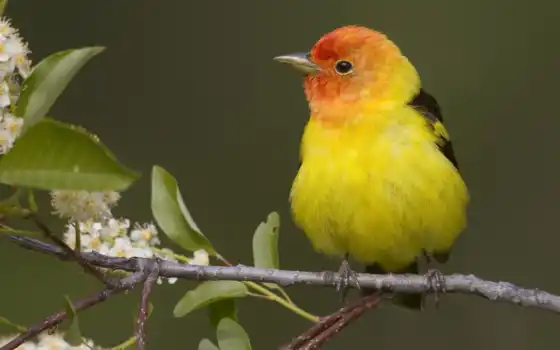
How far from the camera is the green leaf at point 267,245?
1315 millimetres

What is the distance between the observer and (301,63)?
1634 millimetres

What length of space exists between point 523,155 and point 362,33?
1.62 m

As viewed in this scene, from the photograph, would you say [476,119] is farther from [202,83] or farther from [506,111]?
[202,83]

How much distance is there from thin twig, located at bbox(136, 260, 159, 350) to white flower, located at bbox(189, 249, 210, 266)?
16 centimetres

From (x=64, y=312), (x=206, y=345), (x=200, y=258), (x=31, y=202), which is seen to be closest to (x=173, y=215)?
(x=200, y=258)

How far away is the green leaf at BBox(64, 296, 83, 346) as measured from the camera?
888 millimetres

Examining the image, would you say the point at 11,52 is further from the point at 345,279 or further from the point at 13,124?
the point at 345,279

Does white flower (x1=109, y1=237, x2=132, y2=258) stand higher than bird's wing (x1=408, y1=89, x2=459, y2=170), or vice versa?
bird's wing (x1=408, y1=89, x2=459, y2=170)

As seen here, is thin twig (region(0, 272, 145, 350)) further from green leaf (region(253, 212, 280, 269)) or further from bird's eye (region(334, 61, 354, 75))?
bird's eye (region(334, 61, 354, 75))

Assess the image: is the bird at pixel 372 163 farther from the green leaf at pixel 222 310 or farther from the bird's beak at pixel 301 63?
the green leaf at pixel 222 310

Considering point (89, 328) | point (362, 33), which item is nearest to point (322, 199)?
point (362, 33)

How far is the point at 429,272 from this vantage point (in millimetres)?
1438

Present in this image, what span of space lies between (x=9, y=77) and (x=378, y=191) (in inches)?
28.3

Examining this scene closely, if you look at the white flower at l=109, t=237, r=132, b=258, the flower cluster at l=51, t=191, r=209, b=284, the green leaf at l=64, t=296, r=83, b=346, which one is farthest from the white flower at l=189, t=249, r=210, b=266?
the green leaf at l=64, t=296, r=83, b=346
